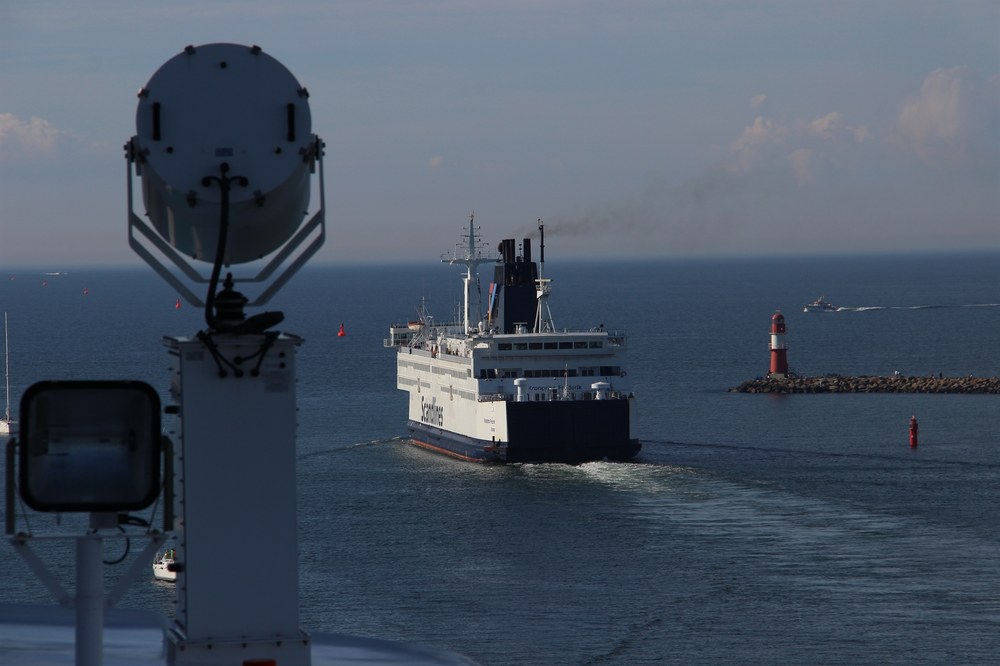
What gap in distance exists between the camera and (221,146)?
3.83 meters

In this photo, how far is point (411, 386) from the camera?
5156cm

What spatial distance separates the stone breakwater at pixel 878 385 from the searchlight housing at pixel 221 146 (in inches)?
2433

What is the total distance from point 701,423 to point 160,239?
163 ft

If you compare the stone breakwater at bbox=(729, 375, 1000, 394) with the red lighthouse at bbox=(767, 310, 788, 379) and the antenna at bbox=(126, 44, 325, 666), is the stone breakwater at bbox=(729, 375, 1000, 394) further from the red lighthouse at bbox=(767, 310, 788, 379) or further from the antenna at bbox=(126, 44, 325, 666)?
the antenna at bbox=(126, 44, 325, 666)

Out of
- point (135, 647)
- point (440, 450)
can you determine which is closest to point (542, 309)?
point (440, 450)

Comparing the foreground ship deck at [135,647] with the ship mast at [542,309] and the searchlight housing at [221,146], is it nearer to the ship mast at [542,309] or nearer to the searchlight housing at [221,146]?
the searchlight housing at [221,146]

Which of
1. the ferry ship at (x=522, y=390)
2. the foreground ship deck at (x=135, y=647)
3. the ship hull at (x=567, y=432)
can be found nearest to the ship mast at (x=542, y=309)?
the ferry ship at (x=522, y=390)

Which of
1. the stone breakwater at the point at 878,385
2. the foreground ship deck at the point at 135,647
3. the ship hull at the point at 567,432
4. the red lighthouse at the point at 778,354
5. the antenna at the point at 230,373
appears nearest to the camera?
the antenna at the point at 230,373

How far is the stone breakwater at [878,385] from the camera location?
64.4m

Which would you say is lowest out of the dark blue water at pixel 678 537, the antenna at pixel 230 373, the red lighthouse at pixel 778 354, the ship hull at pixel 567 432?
the dark blue water at pixel 678 537

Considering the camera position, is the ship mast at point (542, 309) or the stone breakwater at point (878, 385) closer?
the ship mast at point (542, 309)

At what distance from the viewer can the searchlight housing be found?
383cm

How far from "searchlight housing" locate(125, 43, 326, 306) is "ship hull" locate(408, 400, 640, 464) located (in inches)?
1520

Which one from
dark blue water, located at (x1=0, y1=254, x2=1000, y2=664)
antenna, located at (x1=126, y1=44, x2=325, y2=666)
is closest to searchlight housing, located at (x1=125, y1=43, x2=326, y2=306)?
antenna, located at (x1=126, y1=44, x2=325, y2=666)
